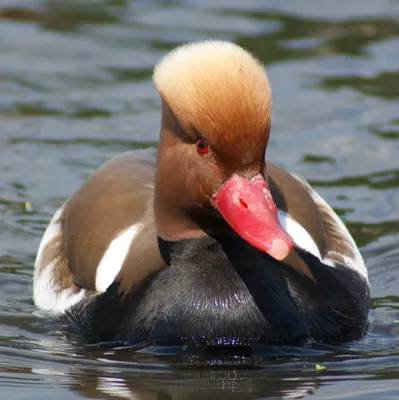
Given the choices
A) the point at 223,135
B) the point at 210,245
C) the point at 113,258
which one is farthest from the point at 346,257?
the point at 223,135

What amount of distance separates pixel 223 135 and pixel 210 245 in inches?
24.4

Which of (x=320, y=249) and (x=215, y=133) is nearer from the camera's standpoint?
(x=215, y=133)

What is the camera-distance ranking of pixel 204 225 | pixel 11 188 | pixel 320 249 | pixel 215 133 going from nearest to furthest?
pixel 215 133 < pixel 204 225 < pixel 320 249 < pixel 11 188

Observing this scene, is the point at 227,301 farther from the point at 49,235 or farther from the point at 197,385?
the point at 49,235

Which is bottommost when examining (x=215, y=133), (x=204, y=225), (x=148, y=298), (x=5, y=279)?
(x=5, y=279)

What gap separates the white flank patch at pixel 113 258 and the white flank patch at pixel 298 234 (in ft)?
2.25

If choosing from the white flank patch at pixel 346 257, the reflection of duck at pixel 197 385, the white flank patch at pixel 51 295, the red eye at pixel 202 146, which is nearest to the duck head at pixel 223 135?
the red eye at pixel 202 146

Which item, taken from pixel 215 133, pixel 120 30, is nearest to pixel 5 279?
pixel 215 133

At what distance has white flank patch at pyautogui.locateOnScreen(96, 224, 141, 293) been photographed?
212 inches

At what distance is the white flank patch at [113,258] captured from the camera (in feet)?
17.7

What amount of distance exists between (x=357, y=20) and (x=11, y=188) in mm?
3894

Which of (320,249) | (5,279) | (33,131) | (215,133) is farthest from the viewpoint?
(33,131)

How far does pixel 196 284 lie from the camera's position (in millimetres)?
4980

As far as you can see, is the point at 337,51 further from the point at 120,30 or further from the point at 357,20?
the point at 120,30
